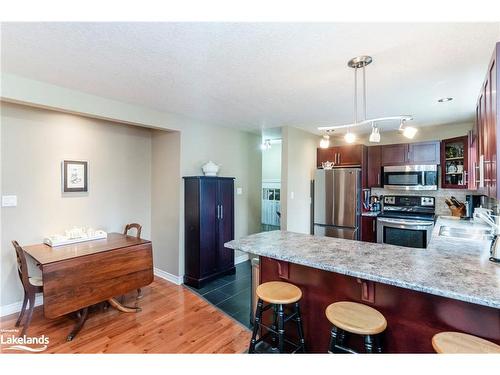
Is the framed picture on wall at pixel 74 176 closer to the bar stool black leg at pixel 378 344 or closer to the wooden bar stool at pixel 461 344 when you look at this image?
the bar stool black leg at pixel 378 344

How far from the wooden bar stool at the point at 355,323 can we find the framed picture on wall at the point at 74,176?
3214 millimetres

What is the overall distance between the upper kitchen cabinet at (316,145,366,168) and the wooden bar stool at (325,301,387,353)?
10.8 feet

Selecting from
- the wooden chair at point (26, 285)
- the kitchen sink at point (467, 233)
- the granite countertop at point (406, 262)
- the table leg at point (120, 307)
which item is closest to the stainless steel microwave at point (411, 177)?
the kitchen sink at point (467, 233)

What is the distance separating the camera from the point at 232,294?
328cm

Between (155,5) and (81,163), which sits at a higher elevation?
(155,5)

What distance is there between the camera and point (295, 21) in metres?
1.43

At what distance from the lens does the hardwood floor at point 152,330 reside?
2180mm

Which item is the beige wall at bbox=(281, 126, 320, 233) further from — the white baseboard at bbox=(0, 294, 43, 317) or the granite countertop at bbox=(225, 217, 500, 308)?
the white baseboard at bbox=(0, 294, 43, 317)

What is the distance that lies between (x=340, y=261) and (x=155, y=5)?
1.77 meters

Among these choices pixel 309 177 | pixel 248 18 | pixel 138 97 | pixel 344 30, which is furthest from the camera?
pixel 309 177

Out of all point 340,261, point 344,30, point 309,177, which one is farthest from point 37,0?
point 309,177

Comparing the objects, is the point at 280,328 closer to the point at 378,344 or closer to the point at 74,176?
the point at 378,344

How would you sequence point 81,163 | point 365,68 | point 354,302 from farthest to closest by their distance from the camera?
point 81,163 → point 365,68 → point 354,302

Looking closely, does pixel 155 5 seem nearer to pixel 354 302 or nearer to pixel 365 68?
pixel 365 68
